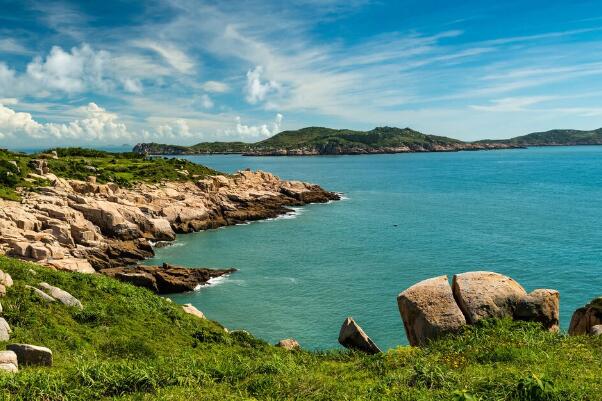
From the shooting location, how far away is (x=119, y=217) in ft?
212

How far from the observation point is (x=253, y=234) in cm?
7681

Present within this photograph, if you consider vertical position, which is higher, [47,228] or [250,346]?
Answer: [47,228]

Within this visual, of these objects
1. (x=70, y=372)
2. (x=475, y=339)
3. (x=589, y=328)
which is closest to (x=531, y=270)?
(x=589, y=328)

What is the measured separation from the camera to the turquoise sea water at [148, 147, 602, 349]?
39969mm

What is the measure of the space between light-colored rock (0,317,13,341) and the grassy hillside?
47.2 m

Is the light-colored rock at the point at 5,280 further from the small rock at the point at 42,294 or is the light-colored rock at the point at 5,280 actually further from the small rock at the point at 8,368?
the small rock at the point at 8,368

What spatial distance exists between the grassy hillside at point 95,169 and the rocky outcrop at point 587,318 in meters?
64.0

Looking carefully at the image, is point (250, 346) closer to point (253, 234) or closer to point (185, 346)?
point (185, 346)

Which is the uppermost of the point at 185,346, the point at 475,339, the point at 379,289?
the point at 475,339

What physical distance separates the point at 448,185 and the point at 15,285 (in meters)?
136

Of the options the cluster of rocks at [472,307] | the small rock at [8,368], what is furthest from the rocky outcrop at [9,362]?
the cluster of rocks at [472,307]

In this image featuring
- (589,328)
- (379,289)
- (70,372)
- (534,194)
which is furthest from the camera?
(534,194)

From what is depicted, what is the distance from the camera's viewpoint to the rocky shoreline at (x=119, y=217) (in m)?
45.3

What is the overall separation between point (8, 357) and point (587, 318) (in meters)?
26.0
